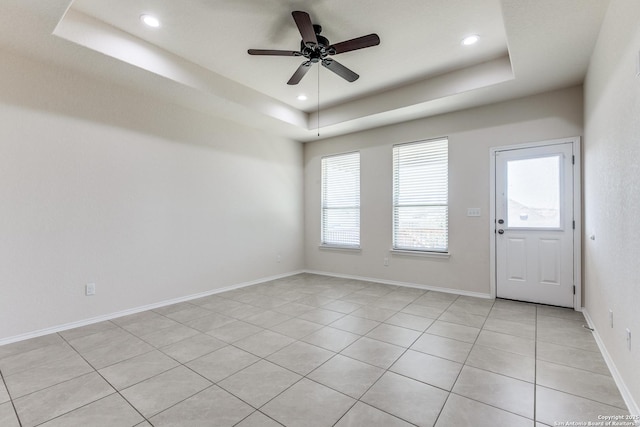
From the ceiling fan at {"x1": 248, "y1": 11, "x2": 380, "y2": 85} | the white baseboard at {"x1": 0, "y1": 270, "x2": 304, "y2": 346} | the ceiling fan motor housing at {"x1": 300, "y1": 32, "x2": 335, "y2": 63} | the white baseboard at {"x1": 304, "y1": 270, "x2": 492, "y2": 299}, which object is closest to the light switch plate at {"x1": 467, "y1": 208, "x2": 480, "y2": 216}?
the white baseboard at {"x1": 304, "y1": 270, "x2": 492, "y2": 299}

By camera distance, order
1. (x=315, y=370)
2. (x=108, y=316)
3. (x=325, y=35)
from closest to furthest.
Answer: (x=315, y=370) < (x=325, y=35) < (x=108, y=316)

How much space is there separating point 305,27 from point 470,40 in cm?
182

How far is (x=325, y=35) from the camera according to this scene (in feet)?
10.0

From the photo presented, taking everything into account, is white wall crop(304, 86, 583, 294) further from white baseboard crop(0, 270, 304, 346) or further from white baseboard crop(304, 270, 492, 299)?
white baseboard crop(0, 270, 304, 346)

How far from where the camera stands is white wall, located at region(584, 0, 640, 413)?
1.73 m

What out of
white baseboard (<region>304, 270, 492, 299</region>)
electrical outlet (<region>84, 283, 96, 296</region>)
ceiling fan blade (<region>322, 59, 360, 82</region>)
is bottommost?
white baseboard (<region>304, 270, 492, 299</region>)

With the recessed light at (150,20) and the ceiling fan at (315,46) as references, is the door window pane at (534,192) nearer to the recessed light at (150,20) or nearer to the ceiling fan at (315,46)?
the ceiling fan at (315,46)

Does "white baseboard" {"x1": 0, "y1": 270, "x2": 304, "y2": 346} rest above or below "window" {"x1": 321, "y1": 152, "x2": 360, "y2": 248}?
below

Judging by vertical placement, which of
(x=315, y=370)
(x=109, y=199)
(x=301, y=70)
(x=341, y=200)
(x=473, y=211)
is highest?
(x=301, y=70)

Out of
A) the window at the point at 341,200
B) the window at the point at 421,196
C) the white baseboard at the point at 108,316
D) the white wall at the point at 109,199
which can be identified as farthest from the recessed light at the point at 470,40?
the white baseboard at the point at 108,316

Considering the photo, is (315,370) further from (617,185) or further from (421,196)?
(421,196)

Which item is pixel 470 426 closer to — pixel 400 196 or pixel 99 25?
pixel 400 196

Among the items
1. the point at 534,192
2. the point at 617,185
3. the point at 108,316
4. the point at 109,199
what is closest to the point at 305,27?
the point at 617,185

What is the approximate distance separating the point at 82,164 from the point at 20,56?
1.11m
